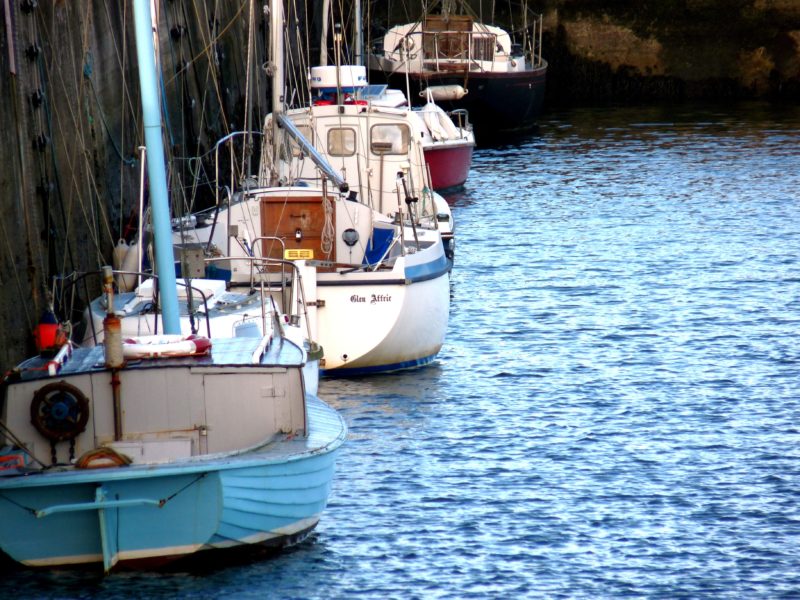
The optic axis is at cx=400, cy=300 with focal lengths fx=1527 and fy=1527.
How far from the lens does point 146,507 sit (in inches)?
434

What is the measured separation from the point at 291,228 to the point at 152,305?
413 centimetres

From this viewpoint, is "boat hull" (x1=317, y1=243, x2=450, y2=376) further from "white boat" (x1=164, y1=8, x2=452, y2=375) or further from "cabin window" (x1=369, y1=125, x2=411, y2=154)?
"cabin window" (x1=369, y1=125, x2=411, y2=154)

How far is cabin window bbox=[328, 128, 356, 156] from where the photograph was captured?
24.0 meters

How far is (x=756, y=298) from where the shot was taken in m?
22.2

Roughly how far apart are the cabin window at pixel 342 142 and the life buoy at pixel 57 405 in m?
12.9

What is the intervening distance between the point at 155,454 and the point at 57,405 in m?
0.83

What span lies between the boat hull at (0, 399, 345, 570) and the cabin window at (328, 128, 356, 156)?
1282 cm

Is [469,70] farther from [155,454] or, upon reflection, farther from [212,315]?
[155,454]

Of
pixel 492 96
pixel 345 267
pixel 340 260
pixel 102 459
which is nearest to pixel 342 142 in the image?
pixel 340 260

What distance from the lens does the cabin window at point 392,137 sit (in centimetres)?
2388

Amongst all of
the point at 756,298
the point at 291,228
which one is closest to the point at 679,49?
the point at 756,298

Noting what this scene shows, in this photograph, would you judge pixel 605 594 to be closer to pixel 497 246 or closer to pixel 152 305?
pixel 152 305

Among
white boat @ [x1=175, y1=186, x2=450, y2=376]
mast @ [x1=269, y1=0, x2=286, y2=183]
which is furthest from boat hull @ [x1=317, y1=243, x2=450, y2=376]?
mast @ [x1=269, y1=0, x2=286, y2=183]

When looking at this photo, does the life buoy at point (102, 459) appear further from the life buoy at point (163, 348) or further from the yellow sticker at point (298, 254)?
the yellow sticker at point (298, 254)
